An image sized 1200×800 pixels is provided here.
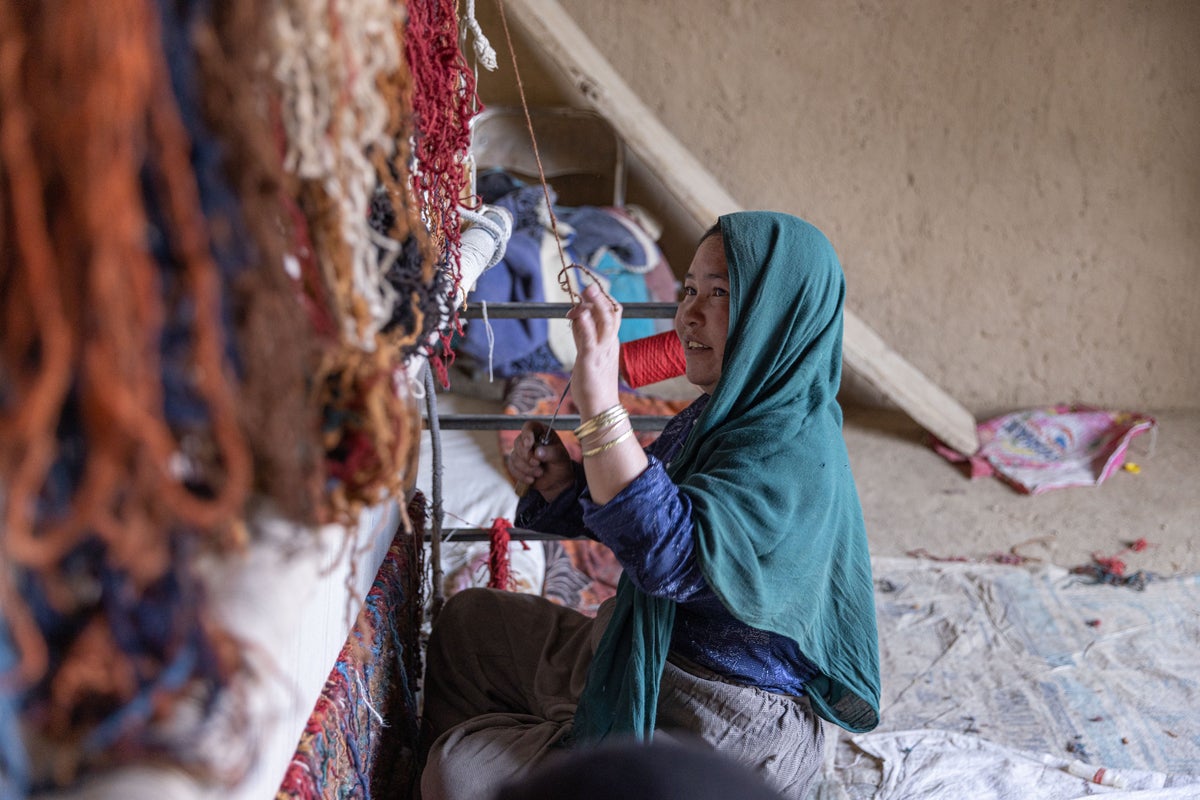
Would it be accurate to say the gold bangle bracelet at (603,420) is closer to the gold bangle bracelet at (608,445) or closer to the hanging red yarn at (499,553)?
the gold bangle bracelet at (608,445)

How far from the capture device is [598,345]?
119cm

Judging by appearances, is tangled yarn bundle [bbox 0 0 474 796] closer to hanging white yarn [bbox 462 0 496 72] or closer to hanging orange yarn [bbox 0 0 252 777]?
hanging orange yarn [bbox 0 0 252 777]

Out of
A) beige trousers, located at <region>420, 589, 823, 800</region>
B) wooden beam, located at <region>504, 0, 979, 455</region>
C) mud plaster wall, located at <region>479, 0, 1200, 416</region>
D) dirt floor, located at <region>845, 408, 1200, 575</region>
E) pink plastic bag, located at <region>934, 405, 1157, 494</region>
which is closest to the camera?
beige trousers, located at <region>420, 589, 823, 800</region>

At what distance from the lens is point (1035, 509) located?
316cm

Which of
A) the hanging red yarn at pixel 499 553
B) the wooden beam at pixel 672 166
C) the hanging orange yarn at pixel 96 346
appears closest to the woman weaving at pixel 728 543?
the hanging red yarn at pixel 499 553

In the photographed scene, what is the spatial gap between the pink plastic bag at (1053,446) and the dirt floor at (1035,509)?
5cm

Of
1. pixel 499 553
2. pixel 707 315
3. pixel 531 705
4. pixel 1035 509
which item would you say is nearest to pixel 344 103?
pixel 707 315

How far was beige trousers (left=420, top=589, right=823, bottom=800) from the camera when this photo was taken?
1318mm

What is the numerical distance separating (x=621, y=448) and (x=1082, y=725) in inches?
59.9

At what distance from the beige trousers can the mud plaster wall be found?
2.70m

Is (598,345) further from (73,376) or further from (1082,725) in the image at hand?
(1082,725)

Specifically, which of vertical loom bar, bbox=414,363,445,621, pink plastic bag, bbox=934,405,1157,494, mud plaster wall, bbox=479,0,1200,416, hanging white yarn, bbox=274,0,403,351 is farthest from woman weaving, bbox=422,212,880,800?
mud plaster wall, bbox=479,0,1200,416

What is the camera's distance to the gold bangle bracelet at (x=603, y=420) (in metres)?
1.16

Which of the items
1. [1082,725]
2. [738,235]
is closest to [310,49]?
[738,235]
